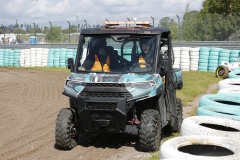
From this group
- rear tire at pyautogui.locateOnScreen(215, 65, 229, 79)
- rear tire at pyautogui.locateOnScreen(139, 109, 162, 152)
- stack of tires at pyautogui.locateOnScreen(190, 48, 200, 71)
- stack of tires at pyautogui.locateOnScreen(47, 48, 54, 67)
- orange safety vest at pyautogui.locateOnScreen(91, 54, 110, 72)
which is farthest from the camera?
stack of tires at pyautogui.locateOnScreen(47, 48, 54, 67)

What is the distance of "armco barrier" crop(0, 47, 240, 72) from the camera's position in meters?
22.1

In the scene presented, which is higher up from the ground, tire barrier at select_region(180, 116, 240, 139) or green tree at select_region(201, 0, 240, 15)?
green tree at select_region(201, 0, 240, 15)

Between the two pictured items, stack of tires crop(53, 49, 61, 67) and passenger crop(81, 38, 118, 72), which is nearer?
passenger crop(81, 38, 118, 72)

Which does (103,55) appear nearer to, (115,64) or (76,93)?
(115,64)

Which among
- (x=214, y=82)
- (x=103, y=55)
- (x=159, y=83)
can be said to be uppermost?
(x=103, y=55)

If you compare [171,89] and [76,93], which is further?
[171,89]

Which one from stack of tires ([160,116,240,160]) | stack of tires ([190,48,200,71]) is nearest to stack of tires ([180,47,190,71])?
stack of tires ([190,48,200,71])

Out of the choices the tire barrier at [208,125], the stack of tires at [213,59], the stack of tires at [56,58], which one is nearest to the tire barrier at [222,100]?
the tire barrier at [208,125]

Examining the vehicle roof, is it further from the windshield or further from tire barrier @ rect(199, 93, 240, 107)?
tire barrier @ rect(199, 93, 240, 107)

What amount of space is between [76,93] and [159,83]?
147 cm

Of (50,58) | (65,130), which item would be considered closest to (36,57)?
(50,58)

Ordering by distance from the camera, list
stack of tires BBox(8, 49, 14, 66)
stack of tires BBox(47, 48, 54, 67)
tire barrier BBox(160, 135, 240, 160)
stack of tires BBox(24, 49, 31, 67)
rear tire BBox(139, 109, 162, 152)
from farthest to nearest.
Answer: stack of tires BBox(8, 49, 14, 66) < stack of tires BBox(24, 49, 31, 67) < stack of tires BBox(47, 48, 54, 67) < rear tire BBox(139, 109, 162, 152) < tire barrier BBox(160, 135, 240, 160)

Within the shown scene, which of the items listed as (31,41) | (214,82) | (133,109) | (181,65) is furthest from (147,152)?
(31,41)

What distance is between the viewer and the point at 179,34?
98.0 ft
